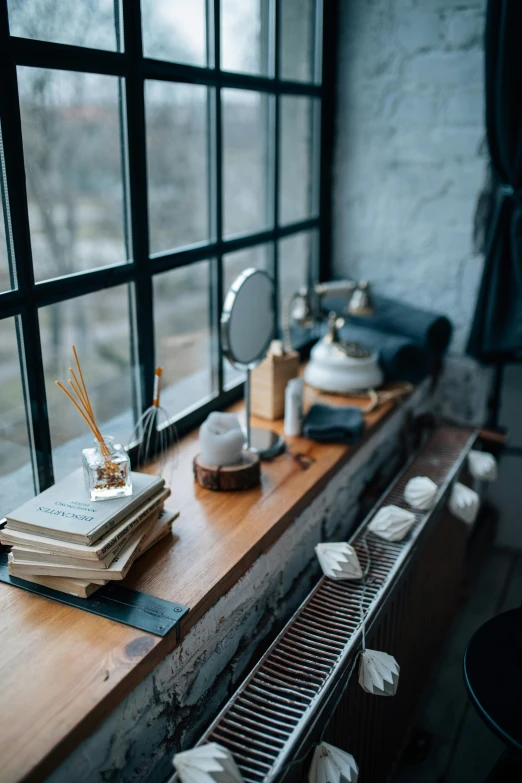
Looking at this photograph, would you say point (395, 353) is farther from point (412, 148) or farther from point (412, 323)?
point (412, 148)

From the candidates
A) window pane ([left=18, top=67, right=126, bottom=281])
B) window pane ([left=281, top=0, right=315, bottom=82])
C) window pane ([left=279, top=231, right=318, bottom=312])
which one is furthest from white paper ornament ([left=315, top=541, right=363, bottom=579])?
window pane ([left=18, top=67, right=126, bottom=281])

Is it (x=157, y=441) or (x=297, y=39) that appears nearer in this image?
(x=157, y=441)

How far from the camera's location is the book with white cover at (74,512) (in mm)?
1246

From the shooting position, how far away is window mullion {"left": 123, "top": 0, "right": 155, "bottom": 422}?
154 cm

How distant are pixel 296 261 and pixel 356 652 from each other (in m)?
1.51

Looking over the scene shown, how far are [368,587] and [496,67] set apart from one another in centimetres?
156

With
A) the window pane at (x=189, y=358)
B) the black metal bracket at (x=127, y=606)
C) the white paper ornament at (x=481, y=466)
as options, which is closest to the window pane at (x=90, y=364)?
the window pane at (x=189, y=358)

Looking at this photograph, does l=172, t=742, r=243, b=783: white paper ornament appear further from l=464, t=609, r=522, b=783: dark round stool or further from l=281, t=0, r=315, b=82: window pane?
l=281, t=0, r=315, b=82: window pane

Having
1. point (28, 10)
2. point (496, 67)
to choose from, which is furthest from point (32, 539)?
point (496, 67)

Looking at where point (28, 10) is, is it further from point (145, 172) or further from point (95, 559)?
point (95, 559)

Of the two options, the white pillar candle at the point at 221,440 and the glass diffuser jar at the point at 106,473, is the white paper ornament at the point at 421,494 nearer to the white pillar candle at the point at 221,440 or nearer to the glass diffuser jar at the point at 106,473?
the white pillar candle at the point at 221,440

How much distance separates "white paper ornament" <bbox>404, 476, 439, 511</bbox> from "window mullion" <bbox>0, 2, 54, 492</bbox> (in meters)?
0.86

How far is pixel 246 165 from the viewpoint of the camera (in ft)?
7.57

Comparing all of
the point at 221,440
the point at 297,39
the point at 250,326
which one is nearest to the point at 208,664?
the point at 221,440
